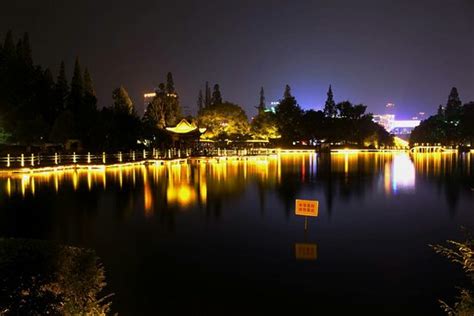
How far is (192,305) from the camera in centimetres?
598

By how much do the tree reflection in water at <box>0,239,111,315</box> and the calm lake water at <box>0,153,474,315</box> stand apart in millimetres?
1409

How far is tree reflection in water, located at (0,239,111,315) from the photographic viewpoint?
12.6ft

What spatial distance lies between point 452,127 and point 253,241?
73.8 meters

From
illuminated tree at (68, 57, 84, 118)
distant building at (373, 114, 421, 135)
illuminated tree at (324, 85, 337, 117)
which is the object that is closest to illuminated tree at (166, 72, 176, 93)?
illuminated tree at (68, 57, 84, 118)

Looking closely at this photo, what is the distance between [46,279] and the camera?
414cm

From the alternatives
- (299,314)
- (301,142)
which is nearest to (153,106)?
(301,142)

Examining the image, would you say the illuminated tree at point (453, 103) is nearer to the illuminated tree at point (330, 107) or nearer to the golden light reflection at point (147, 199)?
the illuminated tree at point (330, 107)

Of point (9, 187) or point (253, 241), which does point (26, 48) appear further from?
point (253, 241)

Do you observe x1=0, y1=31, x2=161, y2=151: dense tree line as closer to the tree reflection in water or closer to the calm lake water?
the calm lake water

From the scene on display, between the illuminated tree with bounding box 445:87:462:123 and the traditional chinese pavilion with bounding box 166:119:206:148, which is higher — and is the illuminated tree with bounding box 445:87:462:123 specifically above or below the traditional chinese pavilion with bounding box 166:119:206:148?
above

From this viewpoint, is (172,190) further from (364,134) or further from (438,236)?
(364,134)

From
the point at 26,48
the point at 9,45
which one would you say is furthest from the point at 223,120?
the point at 9,45

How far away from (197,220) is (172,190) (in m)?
6.09

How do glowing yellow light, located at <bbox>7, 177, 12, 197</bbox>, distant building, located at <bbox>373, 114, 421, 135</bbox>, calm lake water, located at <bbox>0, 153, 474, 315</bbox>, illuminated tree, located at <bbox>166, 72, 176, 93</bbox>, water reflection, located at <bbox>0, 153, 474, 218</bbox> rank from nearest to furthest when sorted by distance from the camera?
calm lake water, located at <bbox>0, 153, 474, 315</bbox> < water reflection, located at <bbox>0, 153, 474, 218</bbox> < glowing yellow light, located at <bbox>7, 177, 12, 197</bbox> < illuminated tree, located at <bbox>166, 72, 176, 93</bbox> < distant building, located at <bbox>373, 114, 421, 135</bbox>
